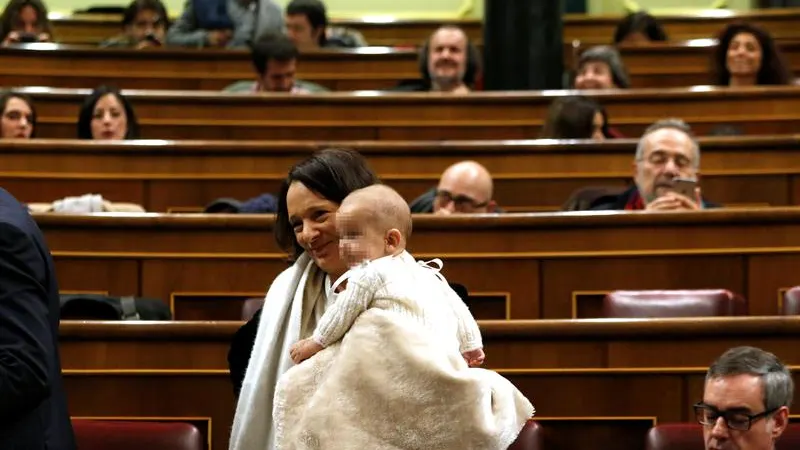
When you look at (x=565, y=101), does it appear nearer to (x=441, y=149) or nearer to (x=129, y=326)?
(x=441, y=149)

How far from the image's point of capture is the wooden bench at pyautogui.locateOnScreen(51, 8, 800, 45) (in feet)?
23.5

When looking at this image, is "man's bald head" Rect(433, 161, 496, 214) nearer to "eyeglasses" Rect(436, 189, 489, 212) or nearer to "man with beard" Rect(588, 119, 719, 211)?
"eyeglasses" Rect(436, 189, 489, 212)

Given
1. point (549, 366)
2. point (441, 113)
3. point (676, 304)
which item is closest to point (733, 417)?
point (549, 366)

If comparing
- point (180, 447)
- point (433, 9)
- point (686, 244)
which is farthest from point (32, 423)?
point (433, 9)

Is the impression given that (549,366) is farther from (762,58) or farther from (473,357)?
(762,58)

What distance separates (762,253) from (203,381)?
56.4 inches

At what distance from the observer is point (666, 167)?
12.5 ft

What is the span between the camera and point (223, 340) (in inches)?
116

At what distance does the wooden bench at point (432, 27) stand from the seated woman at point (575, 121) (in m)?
2.49

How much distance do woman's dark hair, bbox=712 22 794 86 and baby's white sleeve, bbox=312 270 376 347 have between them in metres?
3.61

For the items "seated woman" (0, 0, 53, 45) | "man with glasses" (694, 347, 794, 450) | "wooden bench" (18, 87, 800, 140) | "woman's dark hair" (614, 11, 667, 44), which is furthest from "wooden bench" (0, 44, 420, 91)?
"man with glasses" (694, 347, 794, 450)

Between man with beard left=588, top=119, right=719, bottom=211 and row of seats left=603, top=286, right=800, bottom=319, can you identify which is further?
man with beard left=588, top=119, right=719, bottom=211

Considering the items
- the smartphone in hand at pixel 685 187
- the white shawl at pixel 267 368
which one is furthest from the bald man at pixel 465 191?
the white shawl at pixel 267 368

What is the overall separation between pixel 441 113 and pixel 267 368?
295 centimetres
